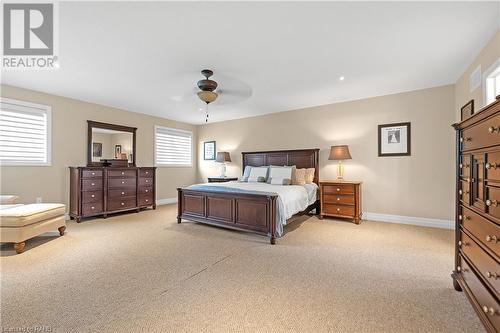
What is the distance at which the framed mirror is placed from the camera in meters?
5.03

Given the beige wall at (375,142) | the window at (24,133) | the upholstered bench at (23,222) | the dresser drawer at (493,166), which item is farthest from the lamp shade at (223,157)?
the dresser drawer at (493,166)

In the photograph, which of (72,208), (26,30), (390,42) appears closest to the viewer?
(26,30)

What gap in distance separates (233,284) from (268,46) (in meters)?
2.64

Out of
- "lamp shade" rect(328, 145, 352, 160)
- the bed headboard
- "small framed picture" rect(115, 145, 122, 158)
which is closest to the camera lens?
"lamp shade" rect(328, 145, 352, 160)

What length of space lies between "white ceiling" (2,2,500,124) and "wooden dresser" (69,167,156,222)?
1.68 m

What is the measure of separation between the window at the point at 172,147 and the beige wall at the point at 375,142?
2.82 metres

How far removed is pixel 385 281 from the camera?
2.17m

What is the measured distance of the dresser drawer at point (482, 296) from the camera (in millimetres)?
1340

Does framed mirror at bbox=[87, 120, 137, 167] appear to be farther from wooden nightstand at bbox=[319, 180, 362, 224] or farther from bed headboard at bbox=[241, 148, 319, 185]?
wooden nightstand at bbox=[319, 180, 362, 224]

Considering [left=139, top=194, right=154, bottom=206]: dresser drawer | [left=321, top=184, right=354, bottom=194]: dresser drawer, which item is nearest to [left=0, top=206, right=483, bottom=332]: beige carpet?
[left=321, top=184, right=354, bottom=194]: dresser drawer

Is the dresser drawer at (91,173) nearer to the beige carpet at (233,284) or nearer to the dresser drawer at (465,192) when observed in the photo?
the beige carpet at (233,284)

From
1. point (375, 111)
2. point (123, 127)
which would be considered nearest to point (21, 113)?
point (123, 127)

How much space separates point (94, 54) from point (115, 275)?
2.67 meters

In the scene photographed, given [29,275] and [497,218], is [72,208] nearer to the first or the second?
[29,275]
